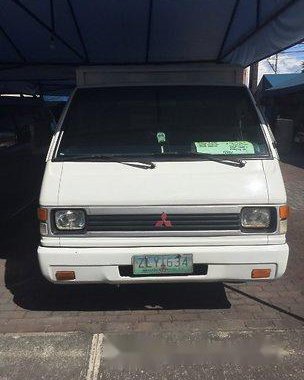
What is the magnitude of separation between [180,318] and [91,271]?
963mm

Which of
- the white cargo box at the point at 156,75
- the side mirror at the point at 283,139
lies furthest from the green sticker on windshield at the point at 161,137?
the side mirror at the point at 283,139

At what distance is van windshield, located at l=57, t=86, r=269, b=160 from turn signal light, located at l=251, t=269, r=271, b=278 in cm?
101

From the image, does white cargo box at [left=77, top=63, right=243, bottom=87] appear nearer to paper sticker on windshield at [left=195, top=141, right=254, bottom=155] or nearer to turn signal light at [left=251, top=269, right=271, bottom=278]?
paper sticker on windshield at [left=195, top=141, right=254, bottom=155]

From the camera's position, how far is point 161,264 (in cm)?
364

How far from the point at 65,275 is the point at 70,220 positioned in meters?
0.46

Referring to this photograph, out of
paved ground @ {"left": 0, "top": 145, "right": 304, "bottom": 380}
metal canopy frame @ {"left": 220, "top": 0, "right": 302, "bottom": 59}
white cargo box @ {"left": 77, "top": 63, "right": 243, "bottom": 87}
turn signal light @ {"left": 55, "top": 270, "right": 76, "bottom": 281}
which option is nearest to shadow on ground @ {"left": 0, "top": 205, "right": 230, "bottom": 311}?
paved ground @ {"left": 0, "top": 145, "right": 304, "bottom": 380}

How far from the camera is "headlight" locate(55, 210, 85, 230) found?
362 cm

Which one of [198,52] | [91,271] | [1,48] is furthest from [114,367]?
[1,48]

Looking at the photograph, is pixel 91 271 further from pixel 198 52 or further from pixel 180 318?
pixel 198 52

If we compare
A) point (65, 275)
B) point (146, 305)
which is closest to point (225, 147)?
point (146, 305)

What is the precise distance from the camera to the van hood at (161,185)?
3572 mm

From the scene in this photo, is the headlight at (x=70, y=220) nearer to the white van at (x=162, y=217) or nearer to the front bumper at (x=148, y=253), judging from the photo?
the white van at (x=162, y=217)

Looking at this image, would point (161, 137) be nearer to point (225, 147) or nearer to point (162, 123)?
point (162, 123)

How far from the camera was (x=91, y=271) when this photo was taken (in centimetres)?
364
